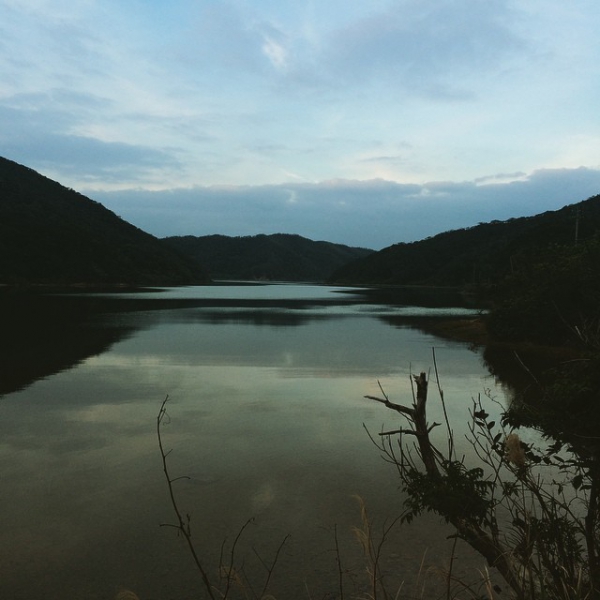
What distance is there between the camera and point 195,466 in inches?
402

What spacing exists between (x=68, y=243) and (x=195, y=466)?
137 metres

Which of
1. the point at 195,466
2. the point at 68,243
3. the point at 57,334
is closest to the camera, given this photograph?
the point at 195,466

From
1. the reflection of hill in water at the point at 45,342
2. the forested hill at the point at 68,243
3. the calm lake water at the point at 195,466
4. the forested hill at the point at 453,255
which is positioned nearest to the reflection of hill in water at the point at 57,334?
the reflection of hill in water at the point at 45,342

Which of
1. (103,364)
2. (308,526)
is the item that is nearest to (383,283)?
(103,364)

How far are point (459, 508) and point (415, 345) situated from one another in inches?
1014

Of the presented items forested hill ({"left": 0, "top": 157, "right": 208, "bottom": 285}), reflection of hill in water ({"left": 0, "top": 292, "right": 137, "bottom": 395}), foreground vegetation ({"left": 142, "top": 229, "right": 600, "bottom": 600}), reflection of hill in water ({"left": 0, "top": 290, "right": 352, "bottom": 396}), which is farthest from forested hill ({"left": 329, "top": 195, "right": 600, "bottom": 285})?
foreground vegetation ({"left": 142, "top": 229, "right": 600, "bottom": 600})

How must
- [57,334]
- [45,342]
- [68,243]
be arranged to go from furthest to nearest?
[68,243] → [57,334] → [45,342]

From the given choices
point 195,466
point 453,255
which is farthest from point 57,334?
point 453,255

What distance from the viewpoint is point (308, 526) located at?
7809mm

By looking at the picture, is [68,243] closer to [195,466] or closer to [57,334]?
[57,334]

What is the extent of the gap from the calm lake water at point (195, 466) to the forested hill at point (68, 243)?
99380 millimetres

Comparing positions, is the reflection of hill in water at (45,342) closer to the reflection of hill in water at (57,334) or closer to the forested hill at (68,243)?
the reflection of hill in water at (57,334)

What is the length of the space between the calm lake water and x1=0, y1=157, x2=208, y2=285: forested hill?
326ft

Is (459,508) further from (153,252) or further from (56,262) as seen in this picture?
(153,252)
